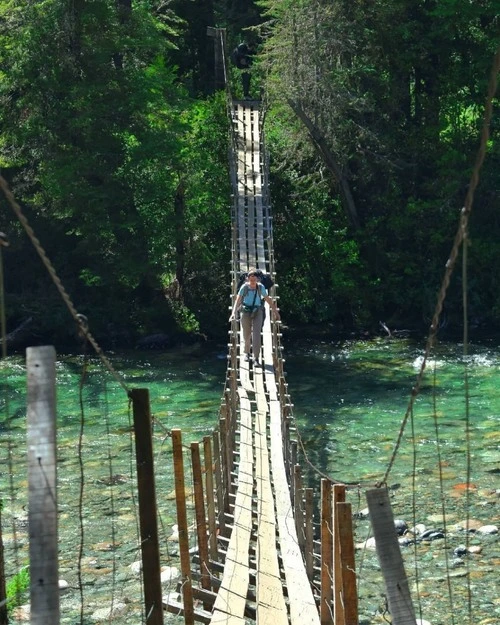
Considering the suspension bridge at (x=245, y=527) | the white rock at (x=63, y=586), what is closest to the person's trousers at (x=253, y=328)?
the suspension bridge at (x=245, y=527)

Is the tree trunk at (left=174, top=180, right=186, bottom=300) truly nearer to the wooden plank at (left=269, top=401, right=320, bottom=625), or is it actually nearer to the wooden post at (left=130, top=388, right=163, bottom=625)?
the wooden plank at (left=269, top=401, right=320, bottom=625)

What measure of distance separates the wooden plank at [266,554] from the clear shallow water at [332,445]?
0.79m

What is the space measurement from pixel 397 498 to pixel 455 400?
5364 millimetres

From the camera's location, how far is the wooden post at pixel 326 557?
8.11 m

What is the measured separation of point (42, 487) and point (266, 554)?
4615 mm

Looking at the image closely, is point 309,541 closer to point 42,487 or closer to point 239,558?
point 239,558

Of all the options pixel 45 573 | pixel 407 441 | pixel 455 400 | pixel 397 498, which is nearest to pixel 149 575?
pixel 45 573

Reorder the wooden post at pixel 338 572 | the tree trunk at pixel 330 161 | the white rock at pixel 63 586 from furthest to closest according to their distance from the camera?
the tree trunk at pixel 330 161
the white rock at pixel 63 586
the wooden post at pixel 338 572

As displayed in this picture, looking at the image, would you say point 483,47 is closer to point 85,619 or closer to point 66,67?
point 66,67

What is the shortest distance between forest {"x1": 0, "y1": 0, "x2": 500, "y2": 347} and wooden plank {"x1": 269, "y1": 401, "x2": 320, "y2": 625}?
556 inches

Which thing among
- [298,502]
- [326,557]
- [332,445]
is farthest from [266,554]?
[332,445]

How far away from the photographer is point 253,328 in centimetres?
1405

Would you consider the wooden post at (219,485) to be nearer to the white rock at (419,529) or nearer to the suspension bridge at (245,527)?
the suspension bridge at (245,527)

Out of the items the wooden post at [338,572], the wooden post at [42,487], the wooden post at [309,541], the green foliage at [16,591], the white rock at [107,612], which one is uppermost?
the wooden post at [42,487]
